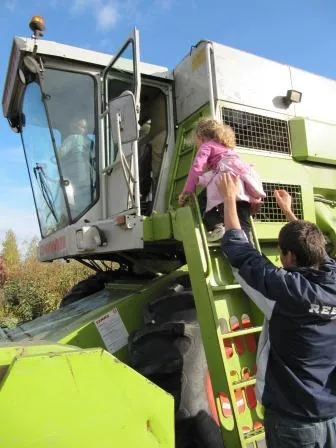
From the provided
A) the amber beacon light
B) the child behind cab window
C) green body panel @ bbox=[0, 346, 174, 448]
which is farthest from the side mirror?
green body panel @ bbox=[0, 346, 174, 448]

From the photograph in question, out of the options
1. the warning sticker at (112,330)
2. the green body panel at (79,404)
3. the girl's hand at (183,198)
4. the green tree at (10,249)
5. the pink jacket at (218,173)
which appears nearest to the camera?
the green body panel at (79,404)

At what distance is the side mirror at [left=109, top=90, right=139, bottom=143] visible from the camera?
10.3 ft

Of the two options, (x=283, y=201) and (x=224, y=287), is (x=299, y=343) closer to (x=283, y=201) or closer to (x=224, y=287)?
(x=224, y=287)

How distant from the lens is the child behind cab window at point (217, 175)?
2.93 m

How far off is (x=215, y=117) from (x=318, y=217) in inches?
51.6

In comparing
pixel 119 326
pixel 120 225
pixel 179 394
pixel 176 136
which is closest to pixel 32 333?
pixel 119 326

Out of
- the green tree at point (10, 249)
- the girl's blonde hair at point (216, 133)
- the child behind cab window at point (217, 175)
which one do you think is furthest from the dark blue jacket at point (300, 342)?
the green tree at point (10, 249)

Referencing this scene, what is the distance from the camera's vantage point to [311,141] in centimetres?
415

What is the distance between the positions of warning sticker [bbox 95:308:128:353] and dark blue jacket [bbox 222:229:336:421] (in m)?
1.56

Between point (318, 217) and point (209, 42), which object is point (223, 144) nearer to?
point (209, 42)

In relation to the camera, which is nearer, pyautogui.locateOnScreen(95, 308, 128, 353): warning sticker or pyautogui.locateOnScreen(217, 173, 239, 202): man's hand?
pyautogui.locateOnScreen(217, 173, 239, 202): man's hand

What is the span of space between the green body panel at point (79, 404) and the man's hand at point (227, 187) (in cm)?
110

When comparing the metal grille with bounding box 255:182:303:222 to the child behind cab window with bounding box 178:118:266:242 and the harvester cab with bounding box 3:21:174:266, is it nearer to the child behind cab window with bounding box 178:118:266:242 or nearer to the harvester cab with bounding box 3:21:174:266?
the child behind cab window with bounding box 178:118:266:242

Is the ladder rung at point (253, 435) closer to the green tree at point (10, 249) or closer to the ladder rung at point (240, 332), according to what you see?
the ladder rung at point (240, 332)
